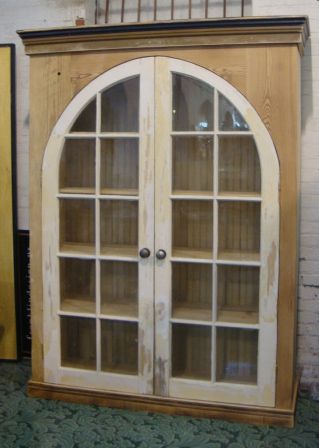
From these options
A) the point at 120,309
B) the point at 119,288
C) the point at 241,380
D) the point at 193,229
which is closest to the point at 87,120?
the point at 193,229

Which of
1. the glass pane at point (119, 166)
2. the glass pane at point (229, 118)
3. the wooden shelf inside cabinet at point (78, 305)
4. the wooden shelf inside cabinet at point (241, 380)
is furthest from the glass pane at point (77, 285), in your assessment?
the glass pane at point (229, 118)

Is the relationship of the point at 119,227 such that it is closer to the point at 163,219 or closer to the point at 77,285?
the point at 163,219

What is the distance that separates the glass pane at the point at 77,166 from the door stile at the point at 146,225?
0.30 meters

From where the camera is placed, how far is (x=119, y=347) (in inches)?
108

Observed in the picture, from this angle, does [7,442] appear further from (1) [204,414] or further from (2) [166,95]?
(2) [166,95]

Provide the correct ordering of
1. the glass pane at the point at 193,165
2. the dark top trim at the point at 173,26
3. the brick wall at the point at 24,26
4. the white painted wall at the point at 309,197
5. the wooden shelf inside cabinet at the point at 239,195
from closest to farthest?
the dark top trim at the point at 173,26
the wooden shelf inside cabinet at the point at 239,195
the glass pane at the point at 193,165
the white painted wall at the point at 309,197
the brick wall at the point at 24,26

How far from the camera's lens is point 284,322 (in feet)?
8.18

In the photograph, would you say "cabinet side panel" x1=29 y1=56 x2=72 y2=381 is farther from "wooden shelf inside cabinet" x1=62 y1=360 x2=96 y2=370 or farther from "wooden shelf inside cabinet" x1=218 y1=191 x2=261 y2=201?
"wooden shelf inside cabinet" x1=218 y1=191 x2=261 y2=201

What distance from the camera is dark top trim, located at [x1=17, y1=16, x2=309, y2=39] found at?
236 centimetres

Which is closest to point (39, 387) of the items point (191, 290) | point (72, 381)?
point (72, 381)

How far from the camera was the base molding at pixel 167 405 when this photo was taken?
253 cm

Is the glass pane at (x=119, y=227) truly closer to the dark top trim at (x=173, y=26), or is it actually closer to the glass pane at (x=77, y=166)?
the glass pane at (x=77, y=166)

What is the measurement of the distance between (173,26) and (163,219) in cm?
91

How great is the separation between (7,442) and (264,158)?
177 centimetres
